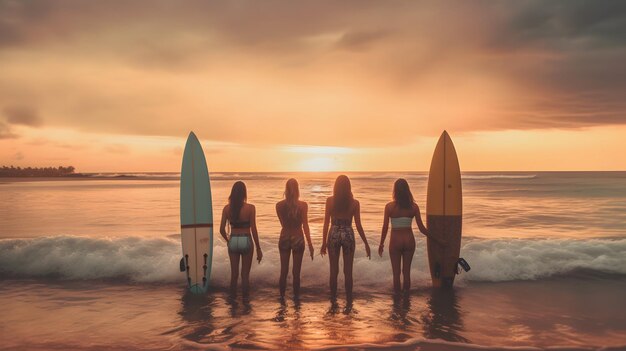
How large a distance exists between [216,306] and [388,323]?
2.74m

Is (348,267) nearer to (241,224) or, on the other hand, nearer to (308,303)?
(308,303)

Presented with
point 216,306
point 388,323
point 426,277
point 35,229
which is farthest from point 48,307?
point 35,229

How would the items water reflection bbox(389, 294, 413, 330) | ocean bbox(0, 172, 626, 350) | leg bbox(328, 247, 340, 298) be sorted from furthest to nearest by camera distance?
leg bbox(328, 247, 340, 298) < water reflection bbox(389, 294, 413, 330) < ocean bbox(0, 172, 626, 350)

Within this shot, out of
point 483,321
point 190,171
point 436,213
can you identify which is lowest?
point 483,321

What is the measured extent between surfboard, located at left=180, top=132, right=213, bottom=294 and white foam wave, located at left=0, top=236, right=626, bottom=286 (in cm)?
87

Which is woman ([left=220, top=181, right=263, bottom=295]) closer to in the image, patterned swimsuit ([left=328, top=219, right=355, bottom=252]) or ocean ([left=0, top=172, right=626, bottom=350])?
ocean ([left=0, top=172, right=626, bottom=350])

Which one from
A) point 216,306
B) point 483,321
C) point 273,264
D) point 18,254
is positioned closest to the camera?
point 483,321

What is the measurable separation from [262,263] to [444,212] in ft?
12.6

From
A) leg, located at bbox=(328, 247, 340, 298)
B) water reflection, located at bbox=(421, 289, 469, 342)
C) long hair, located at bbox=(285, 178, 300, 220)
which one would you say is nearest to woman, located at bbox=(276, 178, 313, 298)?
long hair, located at bbox=(285, 178, 300, 220)

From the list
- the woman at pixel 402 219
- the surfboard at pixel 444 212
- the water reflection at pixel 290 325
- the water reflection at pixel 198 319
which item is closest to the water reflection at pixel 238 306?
the water reflection at pixel 198 319

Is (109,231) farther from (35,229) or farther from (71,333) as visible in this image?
(71,333)

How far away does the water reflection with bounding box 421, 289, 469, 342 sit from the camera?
5.98m

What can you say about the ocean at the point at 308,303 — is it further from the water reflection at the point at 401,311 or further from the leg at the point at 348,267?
the leg at the point at 348,267

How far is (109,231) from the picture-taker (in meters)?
15.5
